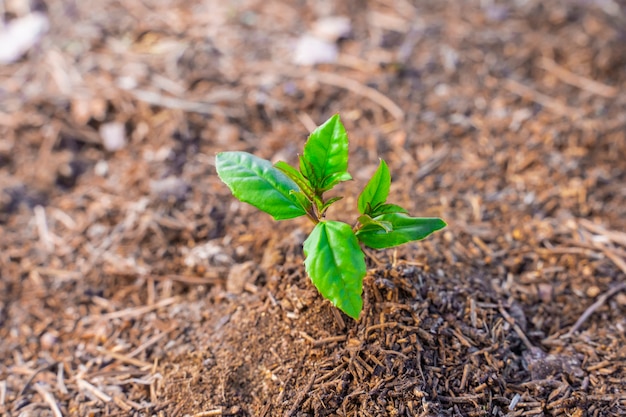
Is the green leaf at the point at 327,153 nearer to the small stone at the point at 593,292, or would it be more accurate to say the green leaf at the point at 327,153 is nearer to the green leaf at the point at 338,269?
the green leaf at the point at 338,269

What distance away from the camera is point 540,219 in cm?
261

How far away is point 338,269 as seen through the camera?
1.51 metres

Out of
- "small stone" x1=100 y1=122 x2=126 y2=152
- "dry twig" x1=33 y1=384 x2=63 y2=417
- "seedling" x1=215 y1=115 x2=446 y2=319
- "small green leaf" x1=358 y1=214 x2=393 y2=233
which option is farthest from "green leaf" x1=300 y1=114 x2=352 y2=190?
"small stone" x1=100 y1=122 x2=126 y2=152

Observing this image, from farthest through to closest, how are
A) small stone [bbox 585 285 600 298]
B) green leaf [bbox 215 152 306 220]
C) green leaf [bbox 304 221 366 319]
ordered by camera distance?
small stone [bbox 585 285 600 298] → green leaf [bbox 215 152 306 220] → green leaf [bbox 304 221 366 319]

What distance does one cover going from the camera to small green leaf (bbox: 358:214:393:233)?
1.51 m

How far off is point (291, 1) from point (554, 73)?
1795mm

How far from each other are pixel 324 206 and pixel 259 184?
211mm

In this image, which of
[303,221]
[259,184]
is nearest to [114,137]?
[303,221]

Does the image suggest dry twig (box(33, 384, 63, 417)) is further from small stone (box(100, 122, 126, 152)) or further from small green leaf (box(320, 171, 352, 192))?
small stone (box(100, 122, 126, 152))

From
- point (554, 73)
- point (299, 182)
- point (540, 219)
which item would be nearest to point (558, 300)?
point (540, 219)

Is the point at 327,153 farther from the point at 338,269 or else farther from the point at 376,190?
the point at 338,269

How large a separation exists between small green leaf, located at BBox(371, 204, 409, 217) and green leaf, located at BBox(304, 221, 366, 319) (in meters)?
0.18

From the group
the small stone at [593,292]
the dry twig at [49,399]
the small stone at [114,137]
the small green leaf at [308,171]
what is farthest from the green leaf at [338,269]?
the small stone at [114,137]

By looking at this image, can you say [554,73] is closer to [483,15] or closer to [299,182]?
[483,15]
